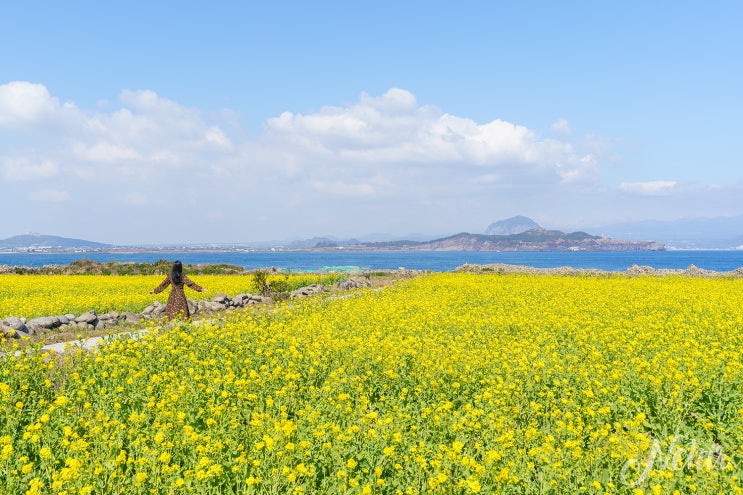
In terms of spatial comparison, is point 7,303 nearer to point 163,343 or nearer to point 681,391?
point 163,343

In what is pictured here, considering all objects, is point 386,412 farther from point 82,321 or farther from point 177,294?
point 82,321

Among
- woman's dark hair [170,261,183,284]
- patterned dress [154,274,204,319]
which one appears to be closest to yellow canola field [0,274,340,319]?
patterned dress [154,274,204,319]

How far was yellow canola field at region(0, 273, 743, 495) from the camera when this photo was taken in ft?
17.8

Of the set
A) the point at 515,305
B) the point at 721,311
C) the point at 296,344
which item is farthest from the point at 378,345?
the point at 721,311

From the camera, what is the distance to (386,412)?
24.9 ft

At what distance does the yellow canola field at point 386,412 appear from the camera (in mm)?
5438

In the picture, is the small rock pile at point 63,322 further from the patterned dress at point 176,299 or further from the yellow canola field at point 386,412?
the yellow canola field at point 386,412

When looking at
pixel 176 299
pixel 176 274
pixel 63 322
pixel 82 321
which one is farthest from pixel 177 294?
pixel 63 322

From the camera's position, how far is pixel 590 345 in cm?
1133

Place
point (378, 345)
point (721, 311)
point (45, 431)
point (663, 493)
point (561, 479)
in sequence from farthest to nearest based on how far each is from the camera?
1. point (721, 311)
2. point (378, 345)
3. point (45, 431)
4. point (561, 479)
5. point (663, 493)

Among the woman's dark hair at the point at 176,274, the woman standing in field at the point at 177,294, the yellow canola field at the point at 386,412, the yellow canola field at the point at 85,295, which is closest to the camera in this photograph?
the yellow canola field at the point at 386,412

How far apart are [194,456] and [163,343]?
5.70 metres

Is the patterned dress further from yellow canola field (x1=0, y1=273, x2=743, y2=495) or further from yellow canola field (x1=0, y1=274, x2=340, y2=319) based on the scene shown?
yellow canola field (x1=0, y1=274, x2=340, y2=319)

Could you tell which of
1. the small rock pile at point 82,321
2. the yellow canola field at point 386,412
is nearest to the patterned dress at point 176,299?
the small rock pile at point 82,321
